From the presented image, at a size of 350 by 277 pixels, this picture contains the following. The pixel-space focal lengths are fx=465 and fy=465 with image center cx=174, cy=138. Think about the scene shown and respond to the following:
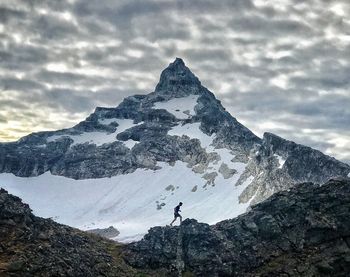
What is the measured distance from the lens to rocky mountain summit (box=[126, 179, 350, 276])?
5391 centimetres

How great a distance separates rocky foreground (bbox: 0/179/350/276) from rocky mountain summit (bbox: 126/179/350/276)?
0.11 m

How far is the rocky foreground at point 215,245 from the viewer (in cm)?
5031

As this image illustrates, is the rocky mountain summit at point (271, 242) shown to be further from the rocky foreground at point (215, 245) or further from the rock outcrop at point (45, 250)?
the rock outcrop at point (45, 250)

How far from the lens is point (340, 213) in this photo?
57.5 metres

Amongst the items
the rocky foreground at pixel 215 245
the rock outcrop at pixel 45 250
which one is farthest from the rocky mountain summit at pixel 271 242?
the rock outcrop at pixel 45 250

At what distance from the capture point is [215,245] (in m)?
59.5

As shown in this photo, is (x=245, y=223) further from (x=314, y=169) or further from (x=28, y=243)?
(x=314, y=169)

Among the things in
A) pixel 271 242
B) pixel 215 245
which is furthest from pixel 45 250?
pixel 271 242

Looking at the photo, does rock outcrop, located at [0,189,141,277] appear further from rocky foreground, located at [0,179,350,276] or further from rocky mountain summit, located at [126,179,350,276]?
rocky mountain summit, located at [126,179,350,276]

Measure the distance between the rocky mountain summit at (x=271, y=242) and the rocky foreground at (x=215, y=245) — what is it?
0.37 ft

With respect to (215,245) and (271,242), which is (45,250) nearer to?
(215,245)

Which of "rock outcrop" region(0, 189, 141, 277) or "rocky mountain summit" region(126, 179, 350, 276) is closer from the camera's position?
"rock outcrop" region(0, 189, 141, 277)

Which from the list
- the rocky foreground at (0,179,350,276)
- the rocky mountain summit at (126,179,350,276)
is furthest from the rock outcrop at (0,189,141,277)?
the rocky mountain summit at (126,179,350,276)

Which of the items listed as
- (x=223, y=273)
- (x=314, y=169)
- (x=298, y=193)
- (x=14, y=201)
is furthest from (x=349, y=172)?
(x=14, y=201)
